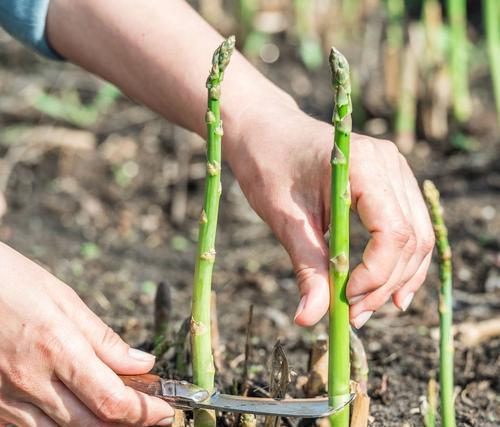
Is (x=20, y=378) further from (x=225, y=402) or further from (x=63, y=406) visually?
(x=225, y=402)

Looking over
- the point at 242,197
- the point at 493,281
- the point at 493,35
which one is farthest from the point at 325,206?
the point at 493,35

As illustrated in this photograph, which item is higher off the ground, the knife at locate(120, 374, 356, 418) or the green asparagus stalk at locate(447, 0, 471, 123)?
the green asparagus stalk at locate(447, 0, 471, 123)

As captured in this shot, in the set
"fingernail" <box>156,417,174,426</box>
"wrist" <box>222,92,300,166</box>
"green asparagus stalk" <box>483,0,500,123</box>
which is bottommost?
"fingernail" <box>156,417,174,426</box>

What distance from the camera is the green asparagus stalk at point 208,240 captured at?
4.17 feet

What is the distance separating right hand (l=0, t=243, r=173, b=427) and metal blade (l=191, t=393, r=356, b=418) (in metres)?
0.08

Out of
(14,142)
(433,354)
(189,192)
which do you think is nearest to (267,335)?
(433,354)

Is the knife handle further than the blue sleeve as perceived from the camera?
No

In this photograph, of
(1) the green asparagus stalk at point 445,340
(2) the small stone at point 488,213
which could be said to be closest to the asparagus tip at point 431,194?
(1) the green asparagus stalk at point 445,340

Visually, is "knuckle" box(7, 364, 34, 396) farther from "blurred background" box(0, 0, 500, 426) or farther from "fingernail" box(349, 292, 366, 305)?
"blurred background" box(0, 0, 500, 426)

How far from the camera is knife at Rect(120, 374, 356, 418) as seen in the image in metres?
1.32

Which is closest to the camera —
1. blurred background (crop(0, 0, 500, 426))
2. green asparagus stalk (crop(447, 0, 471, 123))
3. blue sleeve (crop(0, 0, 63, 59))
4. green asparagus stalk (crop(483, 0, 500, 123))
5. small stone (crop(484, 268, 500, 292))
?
blue sleeve (crop(0, 0, 63, 59))

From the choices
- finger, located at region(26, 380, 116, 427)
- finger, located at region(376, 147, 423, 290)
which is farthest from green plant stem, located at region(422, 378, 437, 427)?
finger, located at region(26, 380, 116, 427)

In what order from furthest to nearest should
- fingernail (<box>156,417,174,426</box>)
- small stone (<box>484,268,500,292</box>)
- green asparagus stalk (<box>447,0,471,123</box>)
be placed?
1. green asparagus stalk (<box>447,0,471,123</box>)
2. small stone (<box>484,268,500,292</box>)
3. fingernail (<box>156,417,174,426</box>)

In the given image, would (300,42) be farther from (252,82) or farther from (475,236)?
(252,82)
